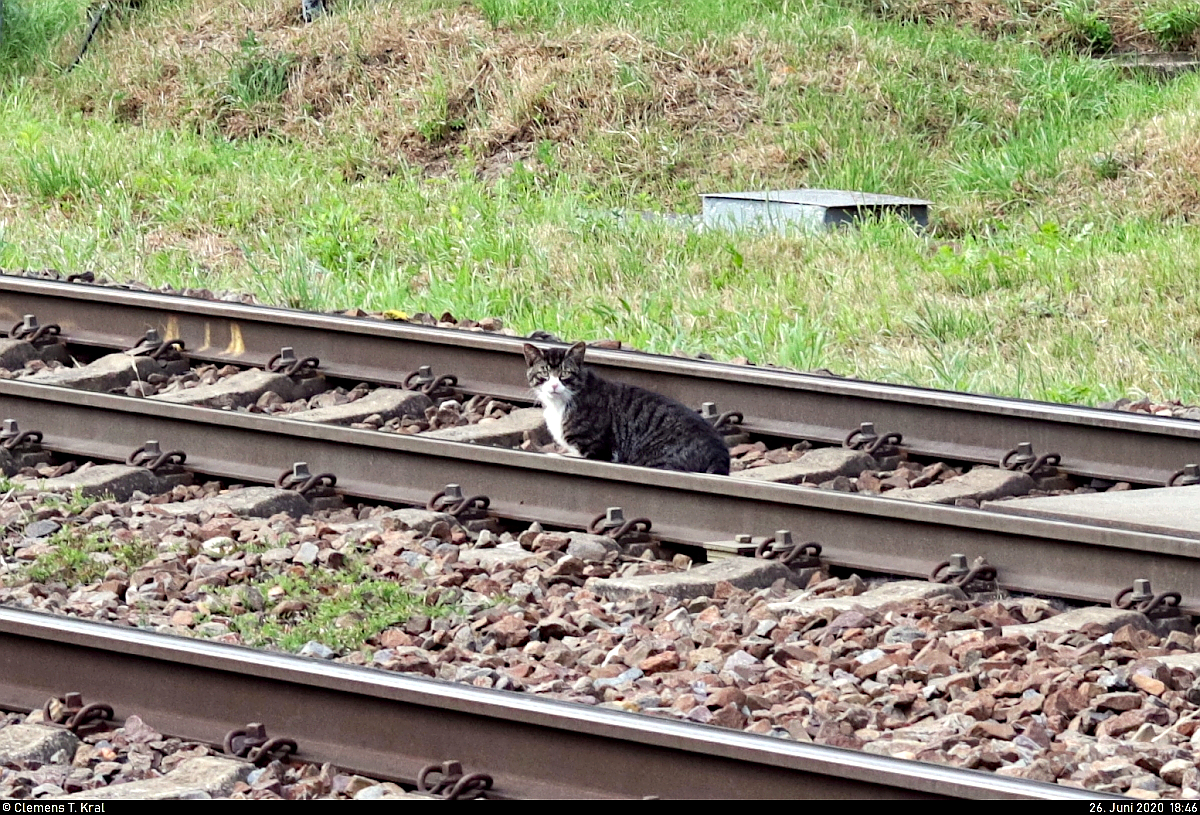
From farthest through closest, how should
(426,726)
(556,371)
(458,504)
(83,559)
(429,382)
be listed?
(429,382) < (556,371) < (458,504) < (83,559) < (426,726)

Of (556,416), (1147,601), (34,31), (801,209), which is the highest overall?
(34,31)

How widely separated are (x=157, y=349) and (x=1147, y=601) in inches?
175

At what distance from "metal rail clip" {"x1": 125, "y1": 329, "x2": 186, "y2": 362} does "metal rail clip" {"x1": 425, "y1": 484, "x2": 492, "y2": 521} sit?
89.8 inches

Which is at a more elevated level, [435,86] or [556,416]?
[435,86]

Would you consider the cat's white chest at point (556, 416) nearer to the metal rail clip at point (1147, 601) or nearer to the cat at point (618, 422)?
Result: the cat at point (618, 422)

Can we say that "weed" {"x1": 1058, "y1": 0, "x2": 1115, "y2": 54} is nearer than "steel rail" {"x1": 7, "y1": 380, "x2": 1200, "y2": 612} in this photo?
No

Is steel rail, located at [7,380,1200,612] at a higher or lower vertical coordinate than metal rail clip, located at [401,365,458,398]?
lower

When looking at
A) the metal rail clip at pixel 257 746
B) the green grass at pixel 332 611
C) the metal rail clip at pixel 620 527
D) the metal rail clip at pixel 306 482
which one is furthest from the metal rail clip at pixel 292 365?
the metal rail clip at pixel 257 746

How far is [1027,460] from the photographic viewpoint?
6168 millimetres

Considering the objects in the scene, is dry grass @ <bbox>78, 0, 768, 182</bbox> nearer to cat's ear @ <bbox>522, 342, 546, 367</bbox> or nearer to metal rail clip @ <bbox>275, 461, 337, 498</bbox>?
cat's ear @ <bbox>522, 342, 546, 367</bbox>

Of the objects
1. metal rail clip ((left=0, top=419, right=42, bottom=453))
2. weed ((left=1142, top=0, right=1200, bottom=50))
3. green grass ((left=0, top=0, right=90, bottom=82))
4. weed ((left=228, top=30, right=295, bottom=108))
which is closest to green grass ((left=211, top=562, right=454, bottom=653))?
metal rail clip ((left=0, top=419, right=42, bottom=453))

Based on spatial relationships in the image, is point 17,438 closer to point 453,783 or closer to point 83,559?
point 83,559

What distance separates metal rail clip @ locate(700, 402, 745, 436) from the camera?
672cm

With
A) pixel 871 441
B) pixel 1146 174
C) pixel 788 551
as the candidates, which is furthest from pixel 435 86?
pixel 788 551
